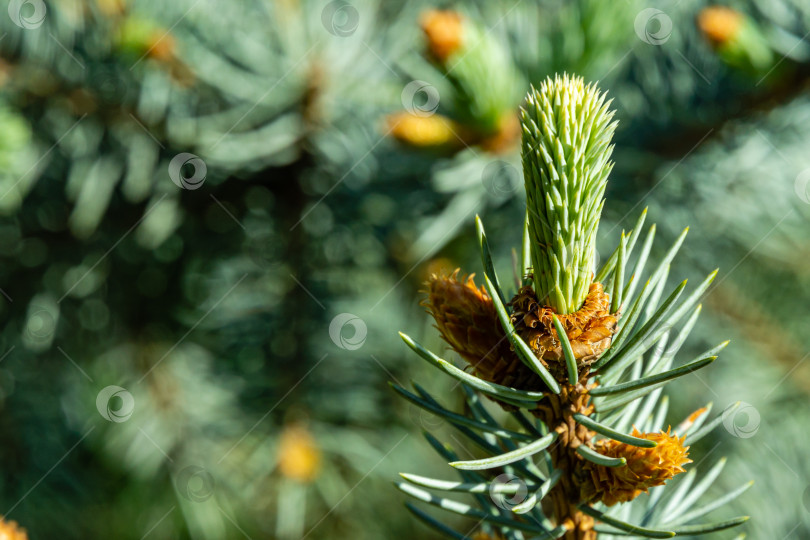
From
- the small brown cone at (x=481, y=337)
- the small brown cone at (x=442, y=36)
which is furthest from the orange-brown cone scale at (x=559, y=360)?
the small brown cone at (x=442, y=36)

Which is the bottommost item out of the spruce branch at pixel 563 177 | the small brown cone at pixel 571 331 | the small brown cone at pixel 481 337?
the small brown cone at pixel 481 337

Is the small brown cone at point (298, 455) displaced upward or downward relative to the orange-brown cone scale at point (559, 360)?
downward

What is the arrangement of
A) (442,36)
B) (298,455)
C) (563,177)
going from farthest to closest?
(298,455), (442,36), (563,177)

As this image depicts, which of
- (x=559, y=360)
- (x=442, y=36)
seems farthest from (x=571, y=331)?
(x=442, y=36)

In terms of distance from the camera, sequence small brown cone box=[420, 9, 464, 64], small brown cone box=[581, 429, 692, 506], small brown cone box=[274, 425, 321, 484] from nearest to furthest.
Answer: small brown cone box=[581, 429, 692, 506], small brown cone box=[420, 9, 464, 64], small brown cone box=[274, 425, 321, 484]

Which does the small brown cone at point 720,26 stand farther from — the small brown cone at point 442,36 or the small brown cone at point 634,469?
the small brown cone at point 634,469

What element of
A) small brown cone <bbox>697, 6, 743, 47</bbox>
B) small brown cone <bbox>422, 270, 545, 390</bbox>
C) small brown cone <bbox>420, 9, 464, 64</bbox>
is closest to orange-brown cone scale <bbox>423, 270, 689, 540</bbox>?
small brown cone <bbox>422, 270, 545, 390</bbox>

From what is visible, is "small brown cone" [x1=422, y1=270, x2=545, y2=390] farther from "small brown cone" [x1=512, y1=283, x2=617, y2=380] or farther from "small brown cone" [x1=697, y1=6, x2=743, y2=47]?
"small brown cone" [x1=697, y1=6, x2=743, y2=47]

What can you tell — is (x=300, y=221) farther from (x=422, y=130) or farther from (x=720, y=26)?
(x=720, y=26)
